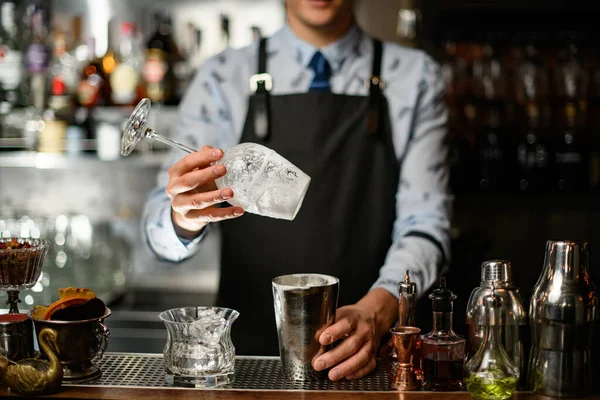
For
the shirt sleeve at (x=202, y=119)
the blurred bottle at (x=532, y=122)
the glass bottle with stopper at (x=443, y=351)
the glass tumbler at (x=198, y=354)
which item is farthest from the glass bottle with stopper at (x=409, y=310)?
the blurred bottle at (x=532, y=122)

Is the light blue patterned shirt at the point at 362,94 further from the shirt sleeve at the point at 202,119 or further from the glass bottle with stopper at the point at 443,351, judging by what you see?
the glass bottle with stopper at the point at 443,351

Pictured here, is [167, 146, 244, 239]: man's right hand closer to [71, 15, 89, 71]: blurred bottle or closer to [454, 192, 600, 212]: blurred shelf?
[454, 192, 600, 212]: blurred shelf

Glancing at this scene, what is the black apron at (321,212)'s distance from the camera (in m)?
2.02

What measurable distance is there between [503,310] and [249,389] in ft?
1.38

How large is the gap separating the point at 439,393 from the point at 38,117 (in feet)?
7.63

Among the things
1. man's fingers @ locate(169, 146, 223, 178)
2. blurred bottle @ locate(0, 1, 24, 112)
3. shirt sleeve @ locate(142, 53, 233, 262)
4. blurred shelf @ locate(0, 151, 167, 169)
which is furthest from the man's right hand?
blurred bottle @ locate(0, 1, 24, 112)

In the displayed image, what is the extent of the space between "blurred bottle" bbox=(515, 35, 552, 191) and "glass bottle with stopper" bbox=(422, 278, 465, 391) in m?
1.93

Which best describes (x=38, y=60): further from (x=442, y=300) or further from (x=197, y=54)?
(x=442, y=300)

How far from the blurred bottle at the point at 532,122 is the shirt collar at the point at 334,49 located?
4.13 feet

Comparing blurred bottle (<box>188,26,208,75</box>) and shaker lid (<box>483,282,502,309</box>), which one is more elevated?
blurred bottle (<box>188,26,208,75</box>)

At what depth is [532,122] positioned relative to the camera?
315cm

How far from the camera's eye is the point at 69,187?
3.38 m

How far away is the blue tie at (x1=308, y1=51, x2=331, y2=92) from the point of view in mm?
2094

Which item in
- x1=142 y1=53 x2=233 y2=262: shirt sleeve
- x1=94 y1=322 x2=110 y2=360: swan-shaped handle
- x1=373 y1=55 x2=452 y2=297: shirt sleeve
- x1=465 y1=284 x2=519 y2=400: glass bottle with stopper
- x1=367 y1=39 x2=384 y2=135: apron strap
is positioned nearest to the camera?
x1=465 y1=284 x2=519 y2=400: glass bottle with stopper
